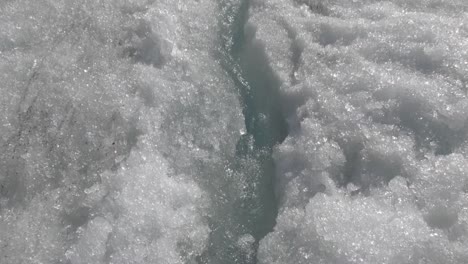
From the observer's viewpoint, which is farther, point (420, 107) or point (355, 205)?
point (420, 107)

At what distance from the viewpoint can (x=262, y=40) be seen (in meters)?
2.64

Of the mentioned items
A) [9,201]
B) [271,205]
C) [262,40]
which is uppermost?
[262,40]

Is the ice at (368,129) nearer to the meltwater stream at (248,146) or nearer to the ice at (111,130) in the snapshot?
the meltwater stream at (248,146)

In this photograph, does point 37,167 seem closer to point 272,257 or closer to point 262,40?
point 272,257

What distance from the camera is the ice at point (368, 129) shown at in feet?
6.59

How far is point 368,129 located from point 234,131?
623 millimetres

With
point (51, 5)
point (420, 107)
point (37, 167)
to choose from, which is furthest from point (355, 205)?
point (51, 5)

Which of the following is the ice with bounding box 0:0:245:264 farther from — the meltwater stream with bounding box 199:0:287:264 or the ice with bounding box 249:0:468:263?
the ice with bounding box 249:0:468:263

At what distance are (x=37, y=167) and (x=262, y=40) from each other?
4.18 feet

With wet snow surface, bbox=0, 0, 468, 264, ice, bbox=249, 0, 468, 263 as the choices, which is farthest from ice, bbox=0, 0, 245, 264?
ice, bbox=249, 0, 468, 263

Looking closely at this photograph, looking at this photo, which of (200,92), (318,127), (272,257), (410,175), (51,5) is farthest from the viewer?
(51,5)

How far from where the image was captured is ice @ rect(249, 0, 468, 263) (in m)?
2.01

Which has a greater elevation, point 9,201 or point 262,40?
point 262,40

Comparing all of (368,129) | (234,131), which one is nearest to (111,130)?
(234,131)
